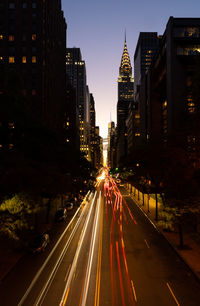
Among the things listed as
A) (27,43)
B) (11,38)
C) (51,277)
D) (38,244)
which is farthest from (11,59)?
(51,277)

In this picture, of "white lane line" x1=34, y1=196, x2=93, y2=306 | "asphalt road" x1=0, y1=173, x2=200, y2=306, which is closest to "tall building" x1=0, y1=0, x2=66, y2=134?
"white lane line" x1=34, y1=196, x2=93, y2=306

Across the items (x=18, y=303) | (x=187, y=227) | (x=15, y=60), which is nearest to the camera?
(x=18, y=303)

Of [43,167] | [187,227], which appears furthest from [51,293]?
[187,227]

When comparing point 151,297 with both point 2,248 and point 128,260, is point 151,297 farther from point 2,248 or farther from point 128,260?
point 2,248

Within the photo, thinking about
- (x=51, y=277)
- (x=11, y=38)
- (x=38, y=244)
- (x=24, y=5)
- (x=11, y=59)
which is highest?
(x=24, y=5)

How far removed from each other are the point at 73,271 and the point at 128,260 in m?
5.06

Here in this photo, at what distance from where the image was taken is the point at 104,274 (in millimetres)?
18844

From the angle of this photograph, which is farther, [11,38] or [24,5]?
[24,5]

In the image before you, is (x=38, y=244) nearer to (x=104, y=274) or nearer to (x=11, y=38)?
(x=104, y=274)

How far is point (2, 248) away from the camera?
23.0 metres

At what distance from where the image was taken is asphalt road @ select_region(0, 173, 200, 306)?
1557 centimetres

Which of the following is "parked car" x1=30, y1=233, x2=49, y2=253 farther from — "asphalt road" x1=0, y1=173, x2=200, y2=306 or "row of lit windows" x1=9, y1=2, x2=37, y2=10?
"row of lit windows" x1=9, y1=2, x2=37, y2=10

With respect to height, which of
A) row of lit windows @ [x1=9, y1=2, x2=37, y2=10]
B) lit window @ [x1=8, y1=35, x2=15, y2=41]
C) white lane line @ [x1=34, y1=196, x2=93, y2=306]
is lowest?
white lane line @ [x1=34, y1=196, x2=93, y2=306]

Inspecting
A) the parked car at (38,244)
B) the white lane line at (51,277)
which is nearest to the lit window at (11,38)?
the white lane line at (51,277)
